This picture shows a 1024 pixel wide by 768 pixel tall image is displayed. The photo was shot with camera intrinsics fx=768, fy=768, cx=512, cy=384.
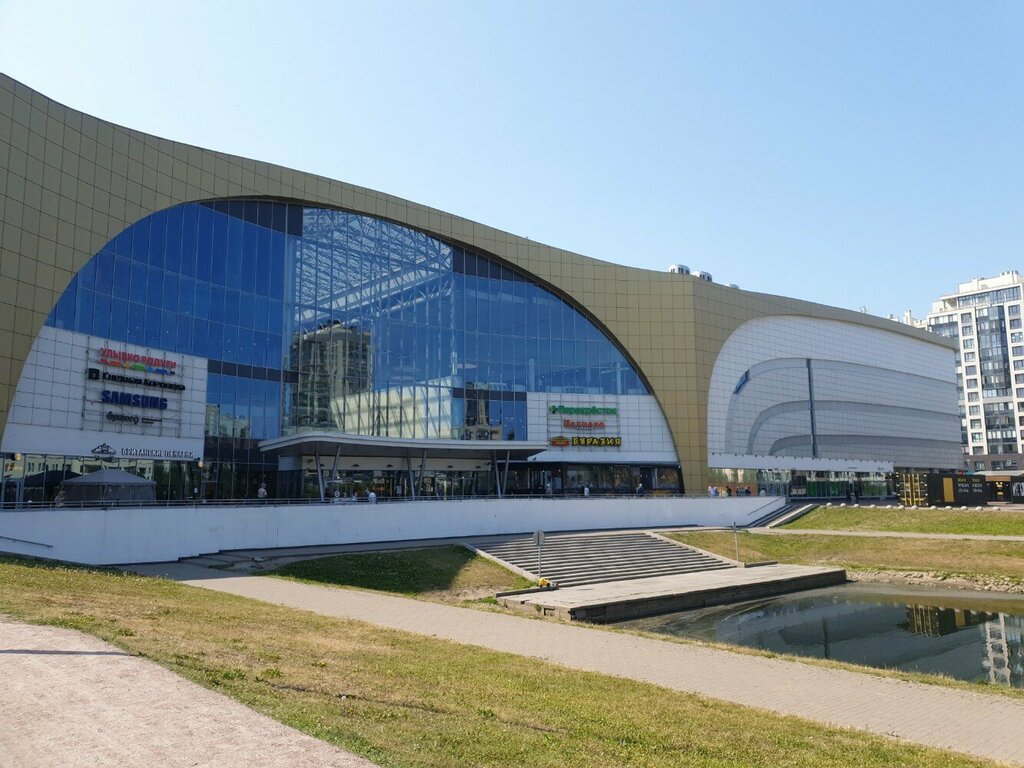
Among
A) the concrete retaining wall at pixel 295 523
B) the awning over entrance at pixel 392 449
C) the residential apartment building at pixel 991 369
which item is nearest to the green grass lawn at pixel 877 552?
the concrete retaining wall at pixel 295 523

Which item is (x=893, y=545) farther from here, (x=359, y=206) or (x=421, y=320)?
(x=359, y=206)

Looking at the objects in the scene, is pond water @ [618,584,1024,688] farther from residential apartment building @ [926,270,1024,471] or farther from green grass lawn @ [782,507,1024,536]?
residential apartment building @ [926,270,1024,471]

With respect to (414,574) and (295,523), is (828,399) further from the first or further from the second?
(295,523)

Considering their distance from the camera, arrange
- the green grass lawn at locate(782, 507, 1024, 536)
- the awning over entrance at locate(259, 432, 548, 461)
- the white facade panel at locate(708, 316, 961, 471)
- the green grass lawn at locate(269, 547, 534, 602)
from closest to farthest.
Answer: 1. the green grass lawn at locate(269, 547, 534, 602)
2. the awning over entrance at locate(259, 432, 548, 461)
3. the green grass lawn at locate(782, 507, 1024, 536)
4. the white facade panel at locate(708, 316, 961, 471)

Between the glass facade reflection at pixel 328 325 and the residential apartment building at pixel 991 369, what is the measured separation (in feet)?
365

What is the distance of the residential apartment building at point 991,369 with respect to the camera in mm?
143375

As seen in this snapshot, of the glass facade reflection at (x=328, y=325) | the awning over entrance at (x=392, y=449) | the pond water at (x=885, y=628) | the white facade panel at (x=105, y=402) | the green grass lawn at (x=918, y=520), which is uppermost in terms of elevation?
the glass facade reflection at (x=328, y=325)

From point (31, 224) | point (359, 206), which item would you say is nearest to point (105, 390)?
point (31, 224)

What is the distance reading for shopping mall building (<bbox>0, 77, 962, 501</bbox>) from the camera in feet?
127

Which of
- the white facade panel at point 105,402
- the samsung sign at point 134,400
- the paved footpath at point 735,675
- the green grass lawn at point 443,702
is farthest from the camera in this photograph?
the samsung sign at point 134,400

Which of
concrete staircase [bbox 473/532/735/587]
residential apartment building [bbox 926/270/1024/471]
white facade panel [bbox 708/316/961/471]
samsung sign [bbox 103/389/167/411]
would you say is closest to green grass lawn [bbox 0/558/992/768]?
concrete staircase [bbox 473/532/735/587]

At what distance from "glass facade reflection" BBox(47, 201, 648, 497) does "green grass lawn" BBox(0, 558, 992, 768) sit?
29.5 metres

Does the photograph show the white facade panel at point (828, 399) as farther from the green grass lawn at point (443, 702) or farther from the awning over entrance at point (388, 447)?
the green grass lawn at point (443, 702)

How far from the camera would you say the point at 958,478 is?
60344 mm
